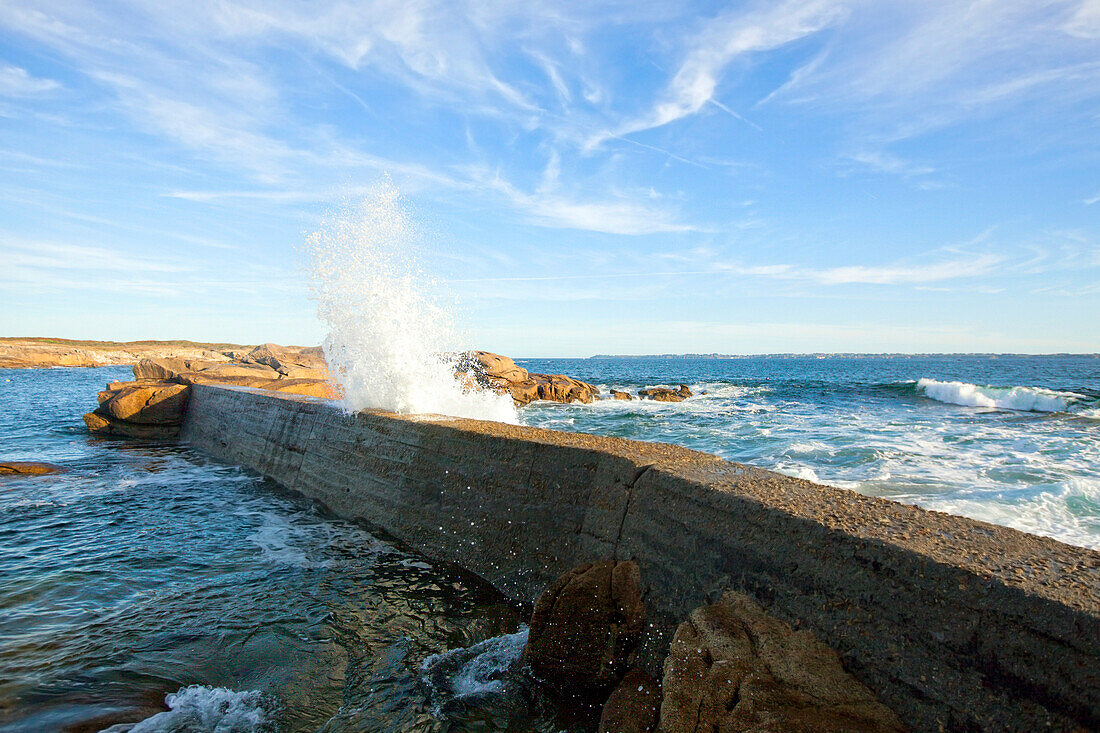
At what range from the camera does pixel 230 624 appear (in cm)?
404

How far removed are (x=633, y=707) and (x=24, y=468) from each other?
412 inches

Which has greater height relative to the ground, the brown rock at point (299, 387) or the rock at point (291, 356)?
the rock at point (291, 356)

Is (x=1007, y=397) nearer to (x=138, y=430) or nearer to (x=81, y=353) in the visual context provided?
(x=138, y=430)

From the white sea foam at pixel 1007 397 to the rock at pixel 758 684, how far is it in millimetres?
21488

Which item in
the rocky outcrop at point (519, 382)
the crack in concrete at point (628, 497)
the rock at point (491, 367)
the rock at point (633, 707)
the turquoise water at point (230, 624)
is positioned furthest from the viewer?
the rock at point (491, 367)

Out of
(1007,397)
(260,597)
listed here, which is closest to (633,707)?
(260,597)

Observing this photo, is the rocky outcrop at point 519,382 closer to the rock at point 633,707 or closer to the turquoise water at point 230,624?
the turquoise water at point 230,624

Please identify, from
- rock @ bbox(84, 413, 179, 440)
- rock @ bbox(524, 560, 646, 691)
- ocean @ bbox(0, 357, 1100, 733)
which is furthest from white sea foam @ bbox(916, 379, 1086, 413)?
rock @ bbox(84, 413, 179, 440)

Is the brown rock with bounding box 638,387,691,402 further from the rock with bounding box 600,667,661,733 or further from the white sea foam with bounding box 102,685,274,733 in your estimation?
the white sea foam with bounding box 102,685,274,733

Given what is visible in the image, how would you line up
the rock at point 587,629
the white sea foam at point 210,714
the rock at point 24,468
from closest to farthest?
the white sea foam at point 210,714, the rock at point 587,629, the rock at point 24,468

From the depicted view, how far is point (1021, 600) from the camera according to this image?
2076 millimetres

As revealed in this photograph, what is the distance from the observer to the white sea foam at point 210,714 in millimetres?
2936

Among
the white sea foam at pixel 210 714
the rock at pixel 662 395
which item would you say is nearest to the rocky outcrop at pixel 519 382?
the rock at pixel 662 395

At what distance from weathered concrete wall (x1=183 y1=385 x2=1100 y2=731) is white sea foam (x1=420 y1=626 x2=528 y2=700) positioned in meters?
0.53
